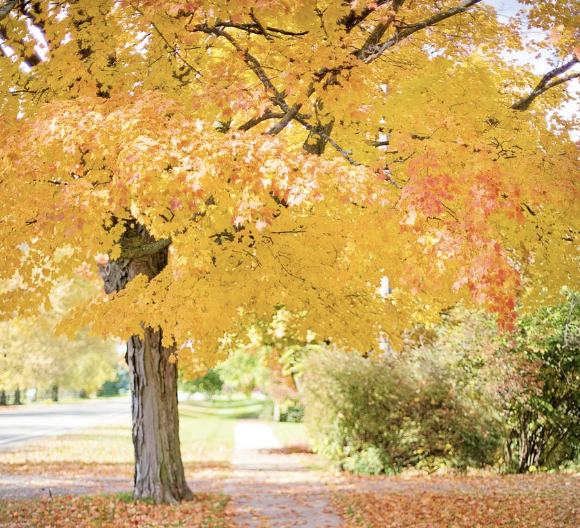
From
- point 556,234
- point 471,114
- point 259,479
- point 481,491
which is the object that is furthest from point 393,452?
point 471,114

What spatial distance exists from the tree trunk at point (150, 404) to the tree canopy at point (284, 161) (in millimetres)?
704

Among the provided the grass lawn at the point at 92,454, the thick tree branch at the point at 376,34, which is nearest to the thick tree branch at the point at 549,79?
the thick tree branch at the point at 376,34

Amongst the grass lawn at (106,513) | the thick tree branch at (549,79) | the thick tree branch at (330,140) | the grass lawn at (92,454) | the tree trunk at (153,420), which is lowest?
the grass lawn at (92,454)

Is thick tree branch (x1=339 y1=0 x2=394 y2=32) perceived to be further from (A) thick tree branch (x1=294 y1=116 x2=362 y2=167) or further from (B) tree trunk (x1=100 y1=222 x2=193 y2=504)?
(B) tree trunk (x1=100 y1=222 x2=193 y2=504)

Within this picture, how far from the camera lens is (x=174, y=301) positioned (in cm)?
746

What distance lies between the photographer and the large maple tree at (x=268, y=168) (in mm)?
6145

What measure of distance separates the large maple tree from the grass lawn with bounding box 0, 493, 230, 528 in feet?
1.61

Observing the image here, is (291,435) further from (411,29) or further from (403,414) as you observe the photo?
(411,29)

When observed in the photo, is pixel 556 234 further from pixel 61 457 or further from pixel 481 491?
pixel 61 457

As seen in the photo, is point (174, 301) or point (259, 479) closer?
point (174, 301)

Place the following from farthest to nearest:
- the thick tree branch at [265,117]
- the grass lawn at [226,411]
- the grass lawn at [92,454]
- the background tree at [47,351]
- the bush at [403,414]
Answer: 1. the grass lawn at [226,411]
2. the background tree at [47,351]
3. the grass lawn at [92,454]
4. the bush at [403,414]
5. the thick tree branch at [265,117]

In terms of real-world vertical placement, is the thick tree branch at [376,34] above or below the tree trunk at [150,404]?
above

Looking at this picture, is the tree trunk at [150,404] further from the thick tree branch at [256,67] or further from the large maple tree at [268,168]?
the thick tree branch at [256,67]

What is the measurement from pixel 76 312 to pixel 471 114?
5977 millimetres
